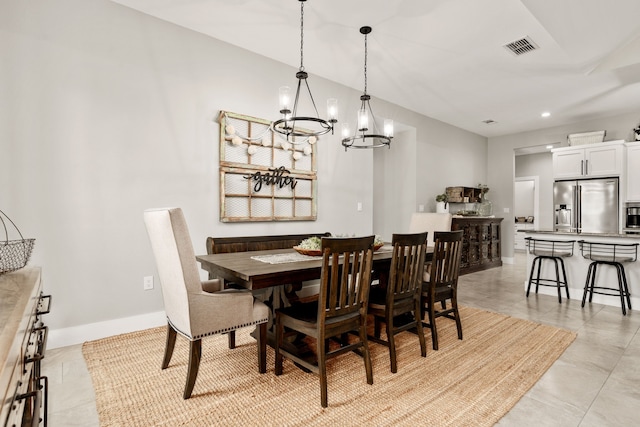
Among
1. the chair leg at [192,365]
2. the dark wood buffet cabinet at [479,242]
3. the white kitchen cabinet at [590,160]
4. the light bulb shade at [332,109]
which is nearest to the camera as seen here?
the chair leg at [192,365]

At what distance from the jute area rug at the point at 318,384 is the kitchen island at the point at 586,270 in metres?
1.67

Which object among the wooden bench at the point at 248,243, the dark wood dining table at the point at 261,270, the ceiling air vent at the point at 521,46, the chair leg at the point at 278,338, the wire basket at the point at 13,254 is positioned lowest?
the chair leg at the point at 278,338

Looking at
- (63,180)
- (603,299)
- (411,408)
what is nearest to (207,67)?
(63,180)

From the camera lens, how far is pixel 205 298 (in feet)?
6.19

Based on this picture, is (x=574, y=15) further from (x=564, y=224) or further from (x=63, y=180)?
(x=63, y=180)

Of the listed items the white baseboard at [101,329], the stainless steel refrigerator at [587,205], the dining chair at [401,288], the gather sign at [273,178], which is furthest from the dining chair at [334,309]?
the stainless steel refrigerator at [587,205]

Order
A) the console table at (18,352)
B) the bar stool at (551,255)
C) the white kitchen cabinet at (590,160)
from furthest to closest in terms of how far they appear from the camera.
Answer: the white kitchen cabinet at (590,160)
the bar stool at (551,255)
the console table at (18,352)

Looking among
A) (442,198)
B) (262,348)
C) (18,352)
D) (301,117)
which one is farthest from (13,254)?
(442,198)

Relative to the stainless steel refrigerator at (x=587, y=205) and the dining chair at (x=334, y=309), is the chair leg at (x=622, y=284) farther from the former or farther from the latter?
the dining chair at (x=334, y=309)

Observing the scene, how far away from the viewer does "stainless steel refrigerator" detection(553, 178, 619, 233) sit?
17.4ft

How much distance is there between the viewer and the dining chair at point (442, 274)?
255 cm

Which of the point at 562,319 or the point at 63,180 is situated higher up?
the point at 63,180

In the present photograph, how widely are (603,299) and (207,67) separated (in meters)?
5.04

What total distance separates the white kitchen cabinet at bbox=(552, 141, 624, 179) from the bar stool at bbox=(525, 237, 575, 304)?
215 cm
